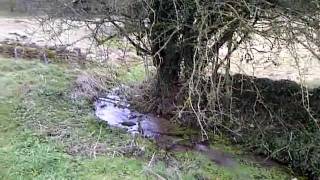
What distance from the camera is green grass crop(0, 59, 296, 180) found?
16.0ft

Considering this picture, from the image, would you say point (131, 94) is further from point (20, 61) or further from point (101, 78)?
point (20, 61)

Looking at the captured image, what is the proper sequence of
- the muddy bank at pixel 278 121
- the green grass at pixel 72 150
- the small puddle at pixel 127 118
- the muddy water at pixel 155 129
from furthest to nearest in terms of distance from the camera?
the small puddle at pixel 127 118
the muddy water at pixel 155 129
the muddy bank at pixel 278 121
the green grass at pixel 72 150

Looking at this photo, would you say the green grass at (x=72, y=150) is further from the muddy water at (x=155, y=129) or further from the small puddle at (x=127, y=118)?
the small puddle at (x=127, y=118)

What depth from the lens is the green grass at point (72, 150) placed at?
4867 mm

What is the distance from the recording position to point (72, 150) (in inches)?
209

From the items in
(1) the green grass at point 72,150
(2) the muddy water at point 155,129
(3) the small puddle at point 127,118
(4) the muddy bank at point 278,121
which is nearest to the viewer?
(1) the green grass at point 72,150

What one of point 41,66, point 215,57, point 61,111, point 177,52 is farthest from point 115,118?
point 41,66

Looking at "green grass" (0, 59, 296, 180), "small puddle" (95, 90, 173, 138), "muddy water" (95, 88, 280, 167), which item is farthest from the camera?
"small puddle" (95, 90, 173, 138)

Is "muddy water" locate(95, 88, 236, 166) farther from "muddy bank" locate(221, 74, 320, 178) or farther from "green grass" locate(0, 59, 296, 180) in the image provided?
"muddy bank" locate(221, 74, 320, 178)

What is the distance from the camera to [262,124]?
621 centimetres

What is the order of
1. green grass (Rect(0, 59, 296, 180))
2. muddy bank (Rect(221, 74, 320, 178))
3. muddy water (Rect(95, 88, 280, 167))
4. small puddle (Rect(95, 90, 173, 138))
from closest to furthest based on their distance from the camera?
green grass (Rect(0, 59, 296, 180)) → muddy bank (Rect(221, 74, 320, 178)) → muddy water (Rect(95, 88, 280, 167)) → small puddle (Rect(95, 90, 173, 138))

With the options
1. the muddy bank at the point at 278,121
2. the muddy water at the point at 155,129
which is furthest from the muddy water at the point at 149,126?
the muddy bank at the point at 278,121

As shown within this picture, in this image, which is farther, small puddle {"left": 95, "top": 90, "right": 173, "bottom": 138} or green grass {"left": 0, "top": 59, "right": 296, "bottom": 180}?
small puddle {"left": 95, "top": 90, "right": 173, "bottom": 138}

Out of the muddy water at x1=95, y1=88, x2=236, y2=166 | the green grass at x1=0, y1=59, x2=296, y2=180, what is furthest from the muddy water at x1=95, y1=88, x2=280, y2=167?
the green grass at x1=0, y1=59, x2=296, y2=180
